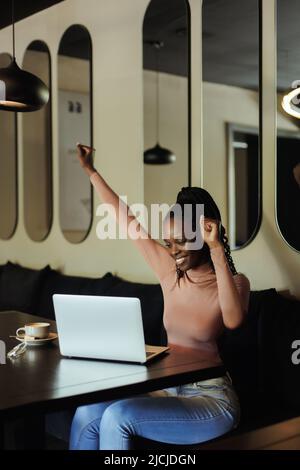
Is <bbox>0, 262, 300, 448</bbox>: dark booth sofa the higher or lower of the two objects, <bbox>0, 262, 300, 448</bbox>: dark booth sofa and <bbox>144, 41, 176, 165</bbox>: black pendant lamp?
the lower

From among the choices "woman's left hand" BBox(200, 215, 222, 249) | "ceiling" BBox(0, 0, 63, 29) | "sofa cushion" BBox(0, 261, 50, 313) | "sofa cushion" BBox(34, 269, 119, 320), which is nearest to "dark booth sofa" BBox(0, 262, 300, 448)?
"woman's left hand" BBox(200, 215, 222, 249)

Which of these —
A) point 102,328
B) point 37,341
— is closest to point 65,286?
point 37,341

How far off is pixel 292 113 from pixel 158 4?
4.21 ft

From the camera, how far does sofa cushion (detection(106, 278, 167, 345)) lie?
2906 mm

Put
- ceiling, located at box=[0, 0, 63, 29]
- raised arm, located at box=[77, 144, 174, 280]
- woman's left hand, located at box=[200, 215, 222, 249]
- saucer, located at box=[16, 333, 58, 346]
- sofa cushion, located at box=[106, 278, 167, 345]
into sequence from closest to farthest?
woman's left hand, located at box=[200, 215, 222, 249] → saucer, located at box=[16, 333, 58, 346] → raised arm, located at box=[77, 144, 174, 280] → sofa cushion, located at box=[106, 278, 167, 345] → ceiling, located at box=[0, 0, 63, 29]

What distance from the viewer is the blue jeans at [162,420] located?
1718 millimetres

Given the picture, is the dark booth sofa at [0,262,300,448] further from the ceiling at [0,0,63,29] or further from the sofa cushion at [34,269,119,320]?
the ceiling at [0,0,63,29]

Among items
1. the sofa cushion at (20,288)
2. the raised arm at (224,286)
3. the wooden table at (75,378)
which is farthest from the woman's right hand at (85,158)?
the sofa cushion at (20,288)

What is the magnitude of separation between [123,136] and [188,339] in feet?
6.72

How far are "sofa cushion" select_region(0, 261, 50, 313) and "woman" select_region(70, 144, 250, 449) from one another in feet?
6.56

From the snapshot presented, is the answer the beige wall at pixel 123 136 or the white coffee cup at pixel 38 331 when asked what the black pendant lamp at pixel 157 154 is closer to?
the beige wall at pixel 123 136
